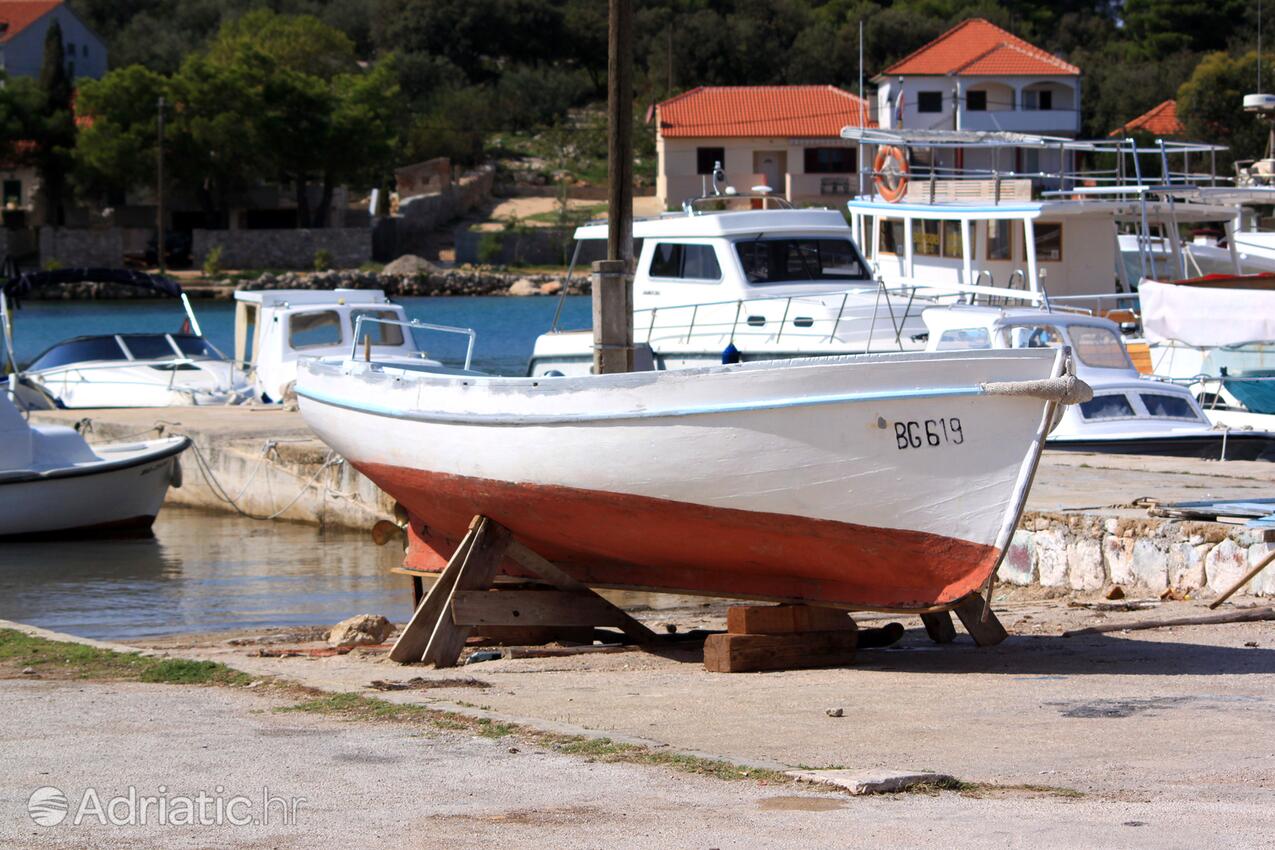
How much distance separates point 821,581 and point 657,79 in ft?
291

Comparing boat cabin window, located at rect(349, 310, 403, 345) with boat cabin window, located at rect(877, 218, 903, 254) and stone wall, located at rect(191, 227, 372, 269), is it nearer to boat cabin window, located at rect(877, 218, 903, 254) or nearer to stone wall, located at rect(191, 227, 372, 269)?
boat cabin window, located at rect(877, 218, 903, 254)

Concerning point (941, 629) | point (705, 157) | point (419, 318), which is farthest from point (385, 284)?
point (941, 629)

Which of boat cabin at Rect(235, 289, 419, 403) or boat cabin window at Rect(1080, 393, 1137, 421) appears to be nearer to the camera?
boat cabin window at Rect(1080, 393, 1137, 421)

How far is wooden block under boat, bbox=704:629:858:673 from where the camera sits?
8.36 metres

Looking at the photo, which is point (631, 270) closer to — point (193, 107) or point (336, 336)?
point (336, 336)

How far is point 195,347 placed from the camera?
25547 millimetres

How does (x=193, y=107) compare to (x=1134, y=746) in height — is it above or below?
above

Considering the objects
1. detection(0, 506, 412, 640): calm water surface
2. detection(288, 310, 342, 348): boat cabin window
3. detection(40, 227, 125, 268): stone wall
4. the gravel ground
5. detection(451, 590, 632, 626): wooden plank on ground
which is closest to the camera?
the gravel ground

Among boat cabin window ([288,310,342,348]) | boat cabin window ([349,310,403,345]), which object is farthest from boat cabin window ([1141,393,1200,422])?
boat cabin window ([288,310,342,348])

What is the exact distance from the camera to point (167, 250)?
7494 cm

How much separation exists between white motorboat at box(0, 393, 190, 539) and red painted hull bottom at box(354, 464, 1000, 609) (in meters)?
8.29

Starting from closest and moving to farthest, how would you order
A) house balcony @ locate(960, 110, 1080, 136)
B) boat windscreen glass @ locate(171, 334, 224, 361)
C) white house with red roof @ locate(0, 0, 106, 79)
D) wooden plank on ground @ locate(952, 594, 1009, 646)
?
wooden plank on ground @ locate(952, 594, 1009, 646) < boat windscreen glass @ locate(171, 334, 224, 361) < house balcony @ locate(960, 110, 1080, 136) < white house with red roof @ locate(0, 0, 106, 79)

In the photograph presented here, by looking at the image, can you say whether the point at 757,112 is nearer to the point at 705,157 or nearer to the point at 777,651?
the point at 705,157

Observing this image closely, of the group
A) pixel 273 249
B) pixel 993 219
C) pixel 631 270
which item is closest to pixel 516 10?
pixel 273 249
